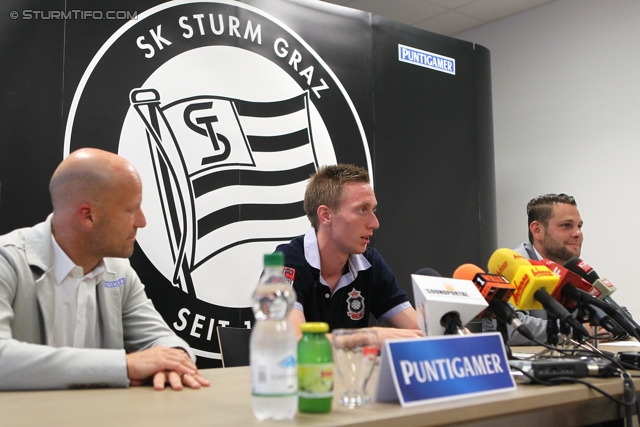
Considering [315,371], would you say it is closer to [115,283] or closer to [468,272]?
[468,272]

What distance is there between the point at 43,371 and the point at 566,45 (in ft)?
14.9

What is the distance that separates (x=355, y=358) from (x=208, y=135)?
2228 mm

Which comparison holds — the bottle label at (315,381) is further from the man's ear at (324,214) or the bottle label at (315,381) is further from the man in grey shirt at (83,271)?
the man's ear at (324,214)

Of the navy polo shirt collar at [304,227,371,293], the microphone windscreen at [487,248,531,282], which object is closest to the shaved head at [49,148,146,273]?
the navy polo shirt collar at [304,227,371,293]

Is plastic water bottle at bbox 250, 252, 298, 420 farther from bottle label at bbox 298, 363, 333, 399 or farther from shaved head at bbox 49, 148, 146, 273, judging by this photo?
shaved head at bbox 49, 148, 146, 273

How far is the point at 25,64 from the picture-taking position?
2.60m

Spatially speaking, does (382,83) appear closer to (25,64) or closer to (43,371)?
(25,64)

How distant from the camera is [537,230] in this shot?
332cm

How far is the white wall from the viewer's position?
4.38 meters

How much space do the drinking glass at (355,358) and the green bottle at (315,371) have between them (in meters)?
0.08

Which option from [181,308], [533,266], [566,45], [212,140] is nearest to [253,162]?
[212,140]

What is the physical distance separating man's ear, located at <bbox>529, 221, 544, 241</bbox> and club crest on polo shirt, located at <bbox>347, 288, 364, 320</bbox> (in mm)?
1382

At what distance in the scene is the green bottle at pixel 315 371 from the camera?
2.81 feet

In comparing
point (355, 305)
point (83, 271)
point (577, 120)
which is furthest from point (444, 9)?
point (83, 271)
